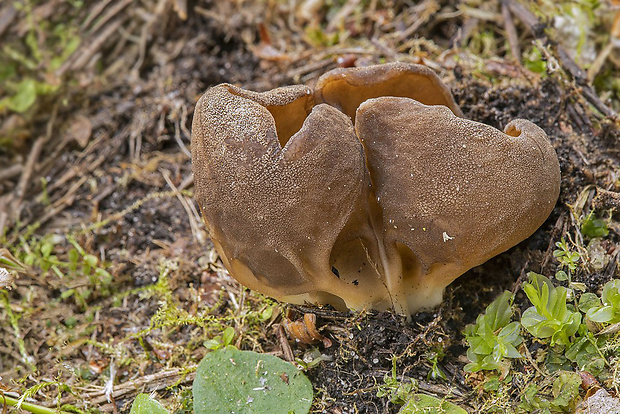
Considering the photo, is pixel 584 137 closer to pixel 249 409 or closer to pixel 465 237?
pixel 465 237

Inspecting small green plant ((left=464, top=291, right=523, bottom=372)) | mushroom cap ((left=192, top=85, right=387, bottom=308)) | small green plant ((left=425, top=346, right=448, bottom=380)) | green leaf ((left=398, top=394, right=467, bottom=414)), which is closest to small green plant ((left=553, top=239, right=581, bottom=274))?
small green plant ((left=464, top=291, right=523, bottom=372))

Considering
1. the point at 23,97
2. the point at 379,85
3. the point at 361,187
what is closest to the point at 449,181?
the point at 361,187

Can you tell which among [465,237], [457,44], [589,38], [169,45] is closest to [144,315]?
[465,237]

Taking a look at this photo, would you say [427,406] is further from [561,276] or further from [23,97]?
[23,97]

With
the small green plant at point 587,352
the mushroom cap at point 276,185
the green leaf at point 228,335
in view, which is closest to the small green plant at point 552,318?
the small green plant at point 587,352

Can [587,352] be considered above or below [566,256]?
below

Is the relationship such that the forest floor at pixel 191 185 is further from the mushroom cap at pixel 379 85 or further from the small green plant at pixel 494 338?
the mushroom cap at pixel 379 85

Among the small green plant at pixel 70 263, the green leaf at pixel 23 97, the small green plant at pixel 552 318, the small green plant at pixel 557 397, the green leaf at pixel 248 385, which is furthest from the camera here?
the green leaf at pixel 23 97
